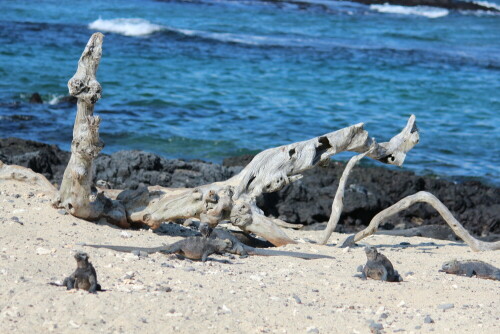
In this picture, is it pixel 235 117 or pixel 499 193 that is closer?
pixel 499 193

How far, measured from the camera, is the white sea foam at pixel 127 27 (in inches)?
1204

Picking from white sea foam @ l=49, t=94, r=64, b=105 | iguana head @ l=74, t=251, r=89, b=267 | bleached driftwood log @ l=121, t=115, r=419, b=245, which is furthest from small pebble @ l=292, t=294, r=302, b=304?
white sea foam @ l=49, t=94, r=64, b=105

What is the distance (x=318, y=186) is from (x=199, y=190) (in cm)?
502

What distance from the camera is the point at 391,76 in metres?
26.1

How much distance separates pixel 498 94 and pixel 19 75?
12.6 meters

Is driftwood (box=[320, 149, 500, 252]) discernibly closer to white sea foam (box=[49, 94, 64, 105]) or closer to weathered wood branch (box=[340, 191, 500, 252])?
weathered wood branch (box=[340, 191, 500, 252])

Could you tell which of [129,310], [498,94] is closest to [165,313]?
[129,310]

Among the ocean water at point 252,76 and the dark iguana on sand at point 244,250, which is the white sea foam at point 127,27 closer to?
the ocean water at point 252,76

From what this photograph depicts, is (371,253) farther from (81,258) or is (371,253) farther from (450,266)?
(81,258)

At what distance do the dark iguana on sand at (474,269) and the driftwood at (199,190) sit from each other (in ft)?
3.44

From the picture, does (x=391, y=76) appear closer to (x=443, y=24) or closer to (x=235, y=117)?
(x=235, y=117)

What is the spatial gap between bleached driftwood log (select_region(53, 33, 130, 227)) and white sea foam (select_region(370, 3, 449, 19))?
32.2 metres

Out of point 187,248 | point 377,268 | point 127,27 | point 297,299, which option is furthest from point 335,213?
point 127,27

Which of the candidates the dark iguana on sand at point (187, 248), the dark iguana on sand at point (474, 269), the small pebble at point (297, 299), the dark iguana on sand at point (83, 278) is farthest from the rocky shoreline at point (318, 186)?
the dark iguana on sand at point (83, 278)
